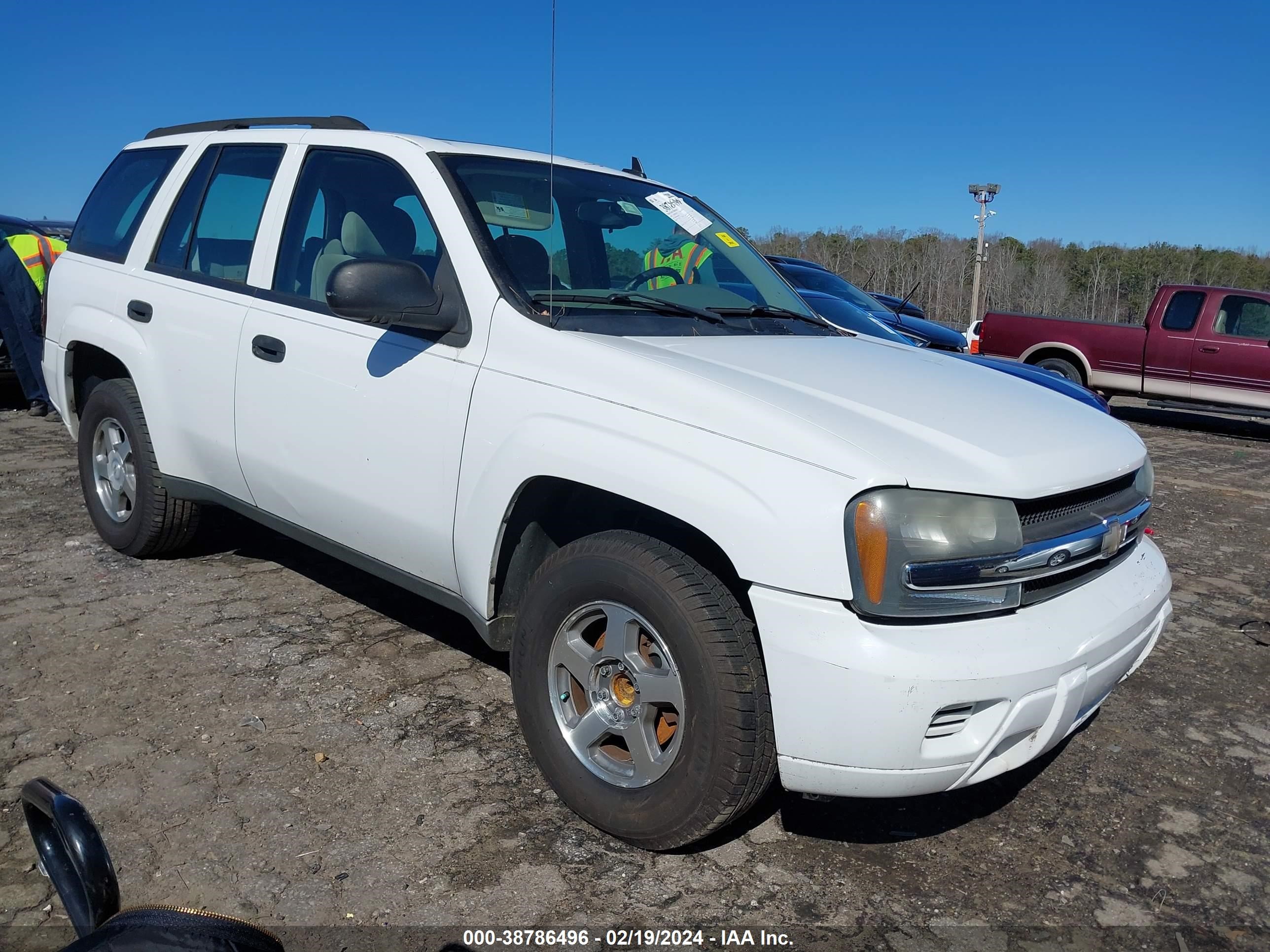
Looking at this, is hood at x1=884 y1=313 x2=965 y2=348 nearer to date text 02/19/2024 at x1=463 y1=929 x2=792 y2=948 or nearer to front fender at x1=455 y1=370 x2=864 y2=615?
front fender at x1=455 y1=370 x2=864 y2=615

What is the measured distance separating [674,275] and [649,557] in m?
1.45

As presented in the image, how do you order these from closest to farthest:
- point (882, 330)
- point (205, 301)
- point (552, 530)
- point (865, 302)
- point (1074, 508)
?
point (1074, 508)
point (552, 530)
point (205, 301)
point (882, 330)
point (865, 302)

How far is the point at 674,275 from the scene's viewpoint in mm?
3531

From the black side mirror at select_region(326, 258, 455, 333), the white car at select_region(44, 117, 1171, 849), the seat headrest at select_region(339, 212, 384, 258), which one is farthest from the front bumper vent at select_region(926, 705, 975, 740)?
the seat headrest at select_region(339, 212, 384, 258)

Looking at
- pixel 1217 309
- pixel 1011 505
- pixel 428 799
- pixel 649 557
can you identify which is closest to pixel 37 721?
pixel 428 799

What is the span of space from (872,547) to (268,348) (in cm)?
234

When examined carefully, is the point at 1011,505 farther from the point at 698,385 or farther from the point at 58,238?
the point at 58,238

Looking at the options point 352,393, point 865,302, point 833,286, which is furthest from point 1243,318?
point 352,393

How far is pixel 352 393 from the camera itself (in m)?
3.17

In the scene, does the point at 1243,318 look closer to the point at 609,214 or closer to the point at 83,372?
the point at 609,214

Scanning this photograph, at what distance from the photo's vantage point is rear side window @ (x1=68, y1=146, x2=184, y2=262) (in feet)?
14.4

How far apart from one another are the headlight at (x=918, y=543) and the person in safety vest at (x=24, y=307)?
7541 millimetres

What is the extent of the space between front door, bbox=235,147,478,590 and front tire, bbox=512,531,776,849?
0.50 meters

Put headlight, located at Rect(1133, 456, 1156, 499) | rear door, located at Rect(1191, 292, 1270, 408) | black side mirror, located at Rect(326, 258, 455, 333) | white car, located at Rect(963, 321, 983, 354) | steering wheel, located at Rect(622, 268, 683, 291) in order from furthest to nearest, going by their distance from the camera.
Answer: white car, located at Rect(963, 321, 983, 354), rear door, located at Rect(1191, 292, 1270, 408), steering wheel, located at Rect(622, 268, 683, 291), headlight, located at Rect(1133, 456, 1156, 499), black side mirror, located at Rect(326, 258, 455, 333)
